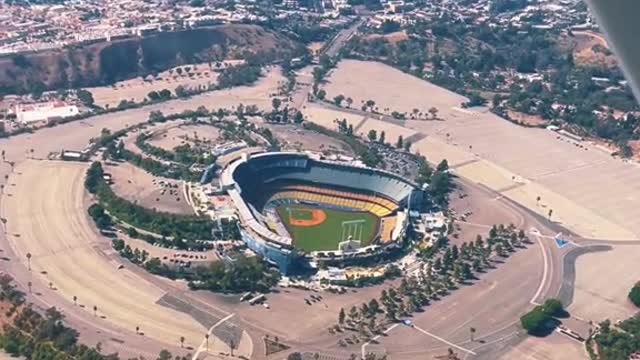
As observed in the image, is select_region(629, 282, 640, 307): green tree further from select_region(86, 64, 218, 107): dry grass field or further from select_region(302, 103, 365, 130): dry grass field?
select_region(86, 64, 218, 107): dry grass field

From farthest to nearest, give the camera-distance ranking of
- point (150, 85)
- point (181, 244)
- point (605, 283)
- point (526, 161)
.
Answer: point (150, 85) < point (526, 161) < point (181, 244) < point (605, 283)

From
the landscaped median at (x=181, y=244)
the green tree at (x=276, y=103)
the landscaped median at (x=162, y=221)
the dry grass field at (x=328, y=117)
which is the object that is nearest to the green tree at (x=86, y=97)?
the green tree at (x=276, y=103)

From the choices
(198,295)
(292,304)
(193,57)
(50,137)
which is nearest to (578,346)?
(292,304)

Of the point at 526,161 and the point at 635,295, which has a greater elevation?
the point at 635,295

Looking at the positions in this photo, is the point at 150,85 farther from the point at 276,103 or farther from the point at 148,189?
the point at 148,189

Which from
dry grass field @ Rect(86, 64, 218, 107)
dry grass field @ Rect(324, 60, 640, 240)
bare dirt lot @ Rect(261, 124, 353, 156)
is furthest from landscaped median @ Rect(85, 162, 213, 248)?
dry grass field @ Rect(86, 64, 218, 107)

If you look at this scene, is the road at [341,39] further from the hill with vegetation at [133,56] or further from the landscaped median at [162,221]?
the landscaped median at [162,221]

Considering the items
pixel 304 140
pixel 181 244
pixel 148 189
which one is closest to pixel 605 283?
pixel 181 244
